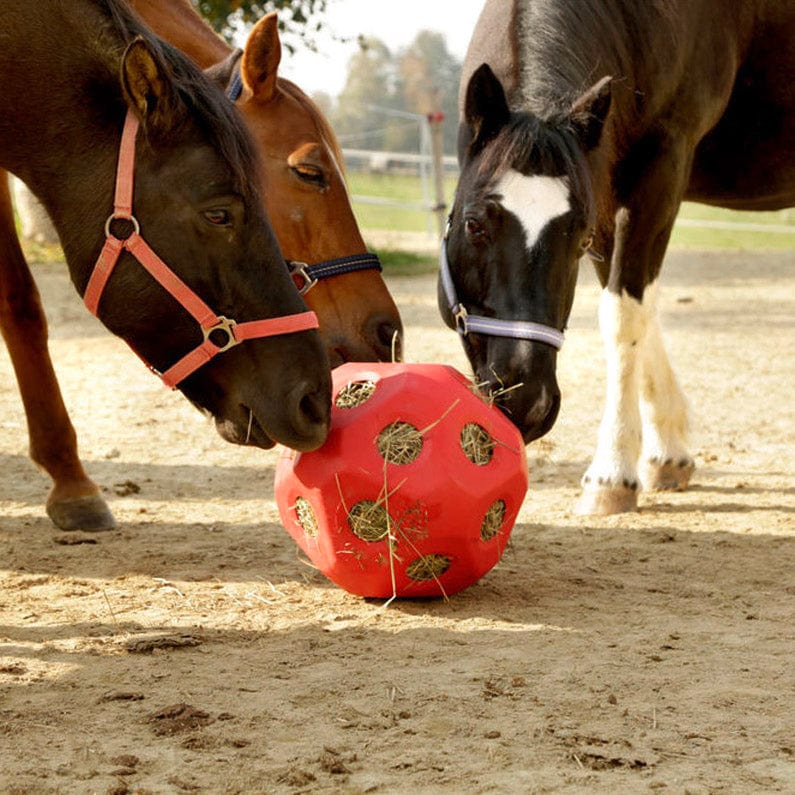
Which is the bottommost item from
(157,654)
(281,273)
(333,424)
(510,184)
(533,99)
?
(157,654)

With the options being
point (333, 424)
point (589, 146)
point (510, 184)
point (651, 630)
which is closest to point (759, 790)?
point (651, 630)

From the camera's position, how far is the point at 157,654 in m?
3.25

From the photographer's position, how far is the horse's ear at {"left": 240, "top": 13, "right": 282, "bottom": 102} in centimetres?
419

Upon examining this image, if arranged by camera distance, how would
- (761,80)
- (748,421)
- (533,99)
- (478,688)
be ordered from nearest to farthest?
(478,688), (533,99), (761,80), (748,421)

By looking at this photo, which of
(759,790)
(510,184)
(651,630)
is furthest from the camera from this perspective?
(510,184)

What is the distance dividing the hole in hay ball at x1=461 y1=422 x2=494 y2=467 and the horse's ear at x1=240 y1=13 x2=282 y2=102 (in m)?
1.60

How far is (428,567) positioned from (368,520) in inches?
10.9

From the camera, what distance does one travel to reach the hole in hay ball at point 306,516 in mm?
3504

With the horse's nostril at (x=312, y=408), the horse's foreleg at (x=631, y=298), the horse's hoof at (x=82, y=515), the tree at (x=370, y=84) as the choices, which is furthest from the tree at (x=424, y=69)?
the horse's nostril at (x=312, y=408)


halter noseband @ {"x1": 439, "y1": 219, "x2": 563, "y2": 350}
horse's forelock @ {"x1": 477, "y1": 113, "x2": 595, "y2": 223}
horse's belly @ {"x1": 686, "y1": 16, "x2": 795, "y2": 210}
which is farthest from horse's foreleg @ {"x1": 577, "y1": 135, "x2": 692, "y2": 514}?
halter noseband @ {"x1": 439, "y1": 219, "x2": 563, "y2": 350}

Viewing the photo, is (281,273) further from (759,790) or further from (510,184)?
(759,790)

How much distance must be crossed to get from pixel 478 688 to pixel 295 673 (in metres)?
0.49

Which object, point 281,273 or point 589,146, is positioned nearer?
point 281,273

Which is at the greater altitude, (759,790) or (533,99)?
(533,99)
